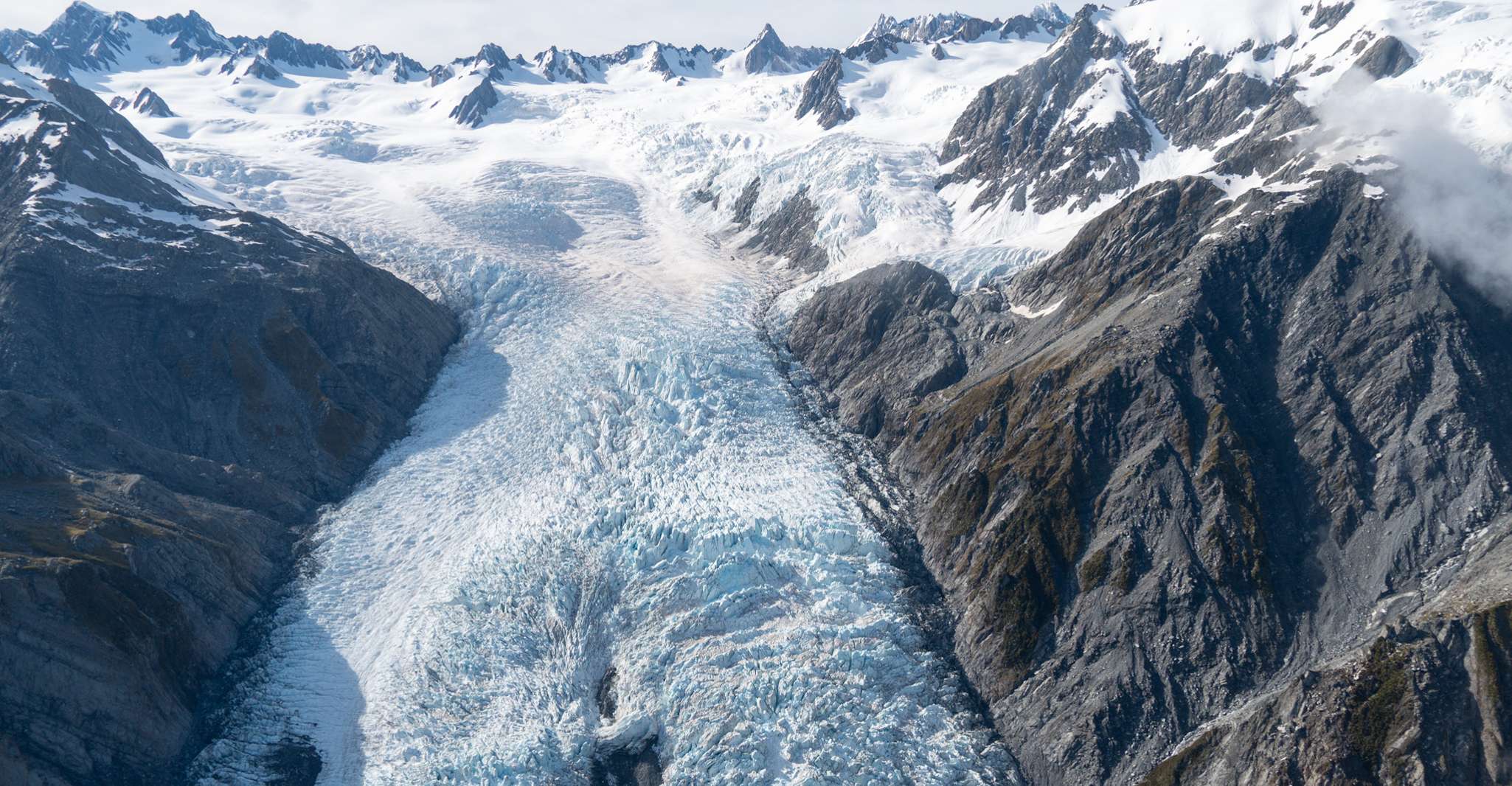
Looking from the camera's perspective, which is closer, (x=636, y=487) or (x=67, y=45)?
(x=636, y=487)

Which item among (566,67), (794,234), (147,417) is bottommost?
(147,417)

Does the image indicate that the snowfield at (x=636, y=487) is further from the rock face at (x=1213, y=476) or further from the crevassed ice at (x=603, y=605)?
the rock face at (x=1213, y=476)

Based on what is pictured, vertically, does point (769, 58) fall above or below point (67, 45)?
below

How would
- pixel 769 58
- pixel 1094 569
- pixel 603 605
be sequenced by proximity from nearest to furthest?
pixel 1094 569 → pixel 603 605 → pixel 769 58

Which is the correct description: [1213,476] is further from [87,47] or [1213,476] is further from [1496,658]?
[87,47]

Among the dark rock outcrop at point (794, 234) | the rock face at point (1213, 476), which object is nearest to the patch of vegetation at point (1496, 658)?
the rock face at point (1213, 476)

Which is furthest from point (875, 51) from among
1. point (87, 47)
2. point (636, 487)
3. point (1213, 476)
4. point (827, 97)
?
point (87, 47)
